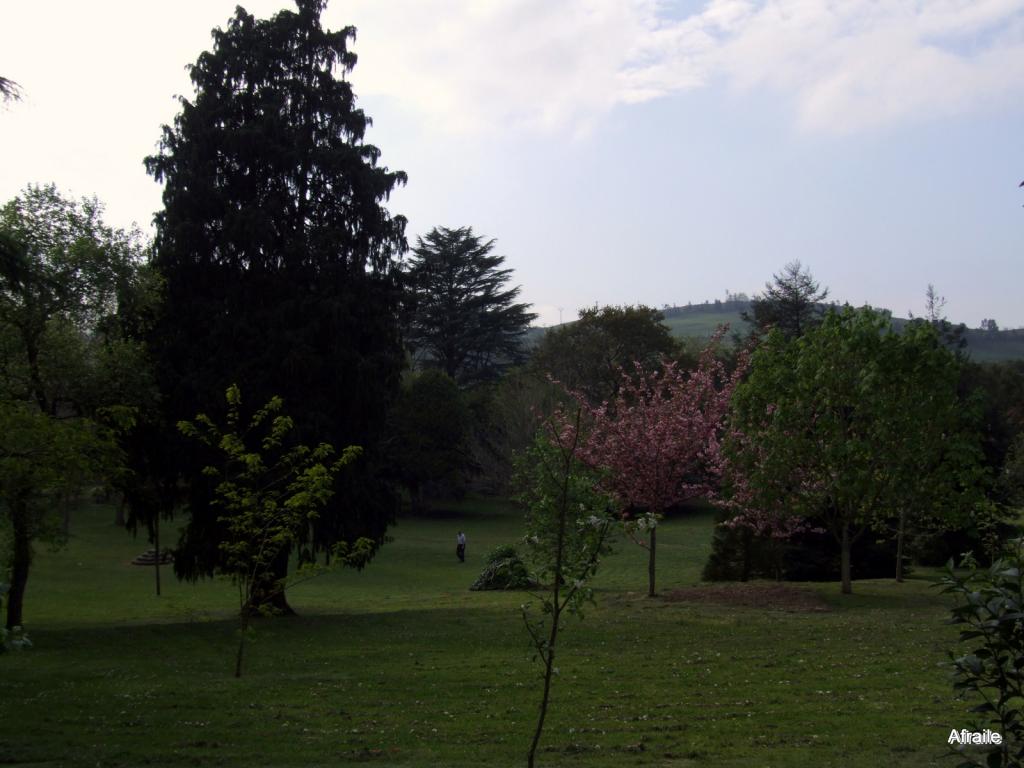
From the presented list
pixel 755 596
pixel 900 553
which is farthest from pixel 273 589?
pixel 900 553

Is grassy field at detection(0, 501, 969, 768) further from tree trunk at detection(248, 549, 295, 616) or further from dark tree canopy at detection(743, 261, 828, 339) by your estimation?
dark tree canopy at detection(743, 261, 828, 339)

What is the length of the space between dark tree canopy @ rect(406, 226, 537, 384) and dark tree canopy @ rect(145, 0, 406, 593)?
47.7 m

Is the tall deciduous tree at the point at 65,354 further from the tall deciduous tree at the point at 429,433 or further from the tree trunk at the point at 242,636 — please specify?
the tall deciduous tree at the point at 429,433

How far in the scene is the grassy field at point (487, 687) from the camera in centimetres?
1015

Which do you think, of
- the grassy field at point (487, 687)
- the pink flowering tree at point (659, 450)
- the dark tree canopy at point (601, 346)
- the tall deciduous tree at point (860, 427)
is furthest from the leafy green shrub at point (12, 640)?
the dark tree canopy at point (601, 346)

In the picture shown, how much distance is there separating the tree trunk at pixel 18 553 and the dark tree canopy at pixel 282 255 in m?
4.03

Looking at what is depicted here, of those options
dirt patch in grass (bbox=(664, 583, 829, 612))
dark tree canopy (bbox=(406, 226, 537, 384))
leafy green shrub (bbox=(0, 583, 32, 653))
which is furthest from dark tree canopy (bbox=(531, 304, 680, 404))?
leafy green shrub (bbox=(0, 583, 32, 653))

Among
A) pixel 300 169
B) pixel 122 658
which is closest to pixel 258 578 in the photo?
pixel 122 658

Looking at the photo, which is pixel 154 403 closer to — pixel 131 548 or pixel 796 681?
pixel 796 681

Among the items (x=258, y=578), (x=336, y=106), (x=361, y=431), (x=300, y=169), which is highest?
(x=336, y=106)

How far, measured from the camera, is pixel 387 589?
1458 inches

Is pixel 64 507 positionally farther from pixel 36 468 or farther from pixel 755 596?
pixel 755 596

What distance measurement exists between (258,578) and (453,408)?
5023cm

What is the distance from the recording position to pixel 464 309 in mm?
75625
